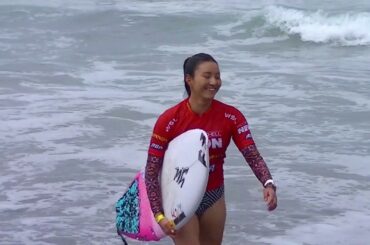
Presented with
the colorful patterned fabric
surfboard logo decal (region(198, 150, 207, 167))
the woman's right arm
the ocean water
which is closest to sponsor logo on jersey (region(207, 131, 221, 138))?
surfboard logo decal (region(198, 150, 207, 167))

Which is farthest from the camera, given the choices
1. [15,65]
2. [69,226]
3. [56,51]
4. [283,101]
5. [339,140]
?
[56,51]

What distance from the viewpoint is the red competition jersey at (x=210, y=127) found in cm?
353

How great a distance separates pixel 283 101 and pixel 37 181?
4.12 metres

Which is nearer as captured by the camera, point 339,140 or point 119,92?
point 339,140

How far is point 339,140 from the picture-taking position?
25.4ft

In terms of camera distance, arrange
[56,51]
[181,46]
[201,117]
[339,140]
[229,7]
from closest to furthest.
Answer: [201,117]
[339,140]
[56,51]
[181,46]
[229,7]

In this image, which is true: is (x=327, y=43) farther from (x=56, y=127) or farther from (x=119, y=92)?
(x=56, y=127)

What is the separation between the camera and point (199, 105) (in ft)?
11.6

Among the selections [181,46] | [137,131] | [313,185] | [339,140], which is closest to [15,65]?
[181,46]

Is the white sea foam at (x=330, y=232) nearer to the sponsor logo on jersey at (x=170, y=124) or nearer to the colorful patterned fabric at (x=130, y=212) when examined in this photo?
the colorful patterned fabric at (x=130, y=212)

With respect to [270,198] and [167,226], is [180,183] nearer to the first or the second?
→ [167,226]

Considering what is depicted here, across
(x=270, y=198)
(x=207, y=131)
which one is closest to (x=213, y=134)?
(x=207, y=131)

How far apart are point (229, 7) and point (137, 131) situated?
1226 cm

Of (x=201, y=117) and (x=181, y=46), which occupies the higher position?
(x=201, y=117)
